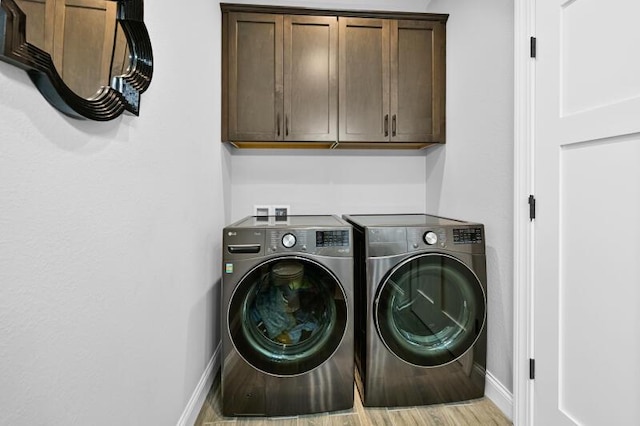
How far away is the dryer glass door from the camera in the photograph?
1708 mm

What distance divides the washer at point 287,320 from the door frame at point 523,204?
2.62ft

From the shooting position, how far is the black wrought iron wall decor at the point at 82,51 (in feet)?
1.92

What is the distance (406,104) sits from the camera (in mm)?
2227

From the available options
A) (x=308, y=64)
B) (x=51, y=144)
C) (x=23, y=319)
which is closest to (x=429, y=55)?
(x=308, y=64)

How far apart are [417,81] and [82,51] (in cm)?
200

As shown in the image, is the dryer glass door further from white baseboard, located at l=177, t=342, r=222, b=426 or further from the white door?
white baseboard, located at l=177, t=342, r=222, b=426

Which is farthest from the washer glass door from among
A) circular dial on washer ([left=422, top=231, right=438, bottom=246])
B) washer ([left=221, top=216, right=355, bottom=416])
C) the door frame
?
the door frame

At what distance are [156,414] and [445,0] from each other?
289 cm

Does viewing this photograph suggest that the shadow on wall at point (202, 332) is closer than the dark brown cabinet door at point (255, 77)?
Yes

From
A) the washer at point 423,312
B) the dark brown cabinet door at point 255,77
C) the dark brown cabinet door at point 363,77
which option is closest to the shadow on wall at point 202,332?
the washer at point 423,312

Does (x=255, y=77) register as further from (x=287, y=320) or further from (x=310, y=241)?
(x=287, y=320)

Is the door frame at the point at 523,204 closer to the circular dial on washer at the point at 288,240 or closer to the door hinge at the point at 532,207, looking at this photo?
the door hinge at the point at 532,207

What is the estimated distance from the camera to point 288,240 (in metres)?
1.63

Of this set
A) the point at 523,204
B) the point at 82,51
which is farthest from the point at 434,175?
the point at 82,51
